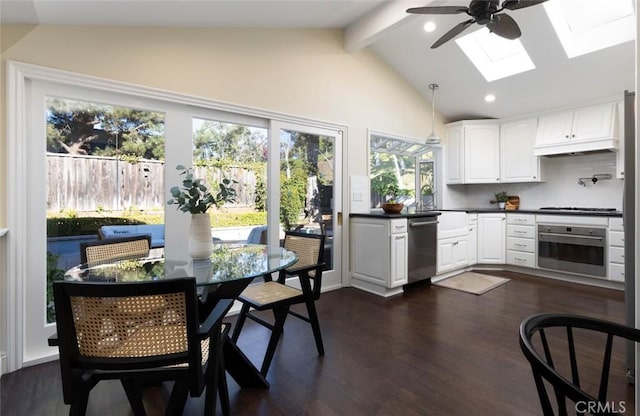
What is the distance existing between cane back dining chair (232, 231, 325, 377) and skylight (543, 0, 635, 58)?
11.3ft

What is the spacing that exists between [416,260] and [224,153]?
99.7 inches

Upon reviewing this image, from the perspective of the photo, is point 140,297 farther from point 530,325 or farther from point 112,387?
point 112,387

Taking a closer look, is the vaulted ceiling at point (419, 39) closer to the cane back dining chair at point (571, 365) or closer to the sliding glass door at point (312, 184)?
the sliding glass door at point (312, 184)

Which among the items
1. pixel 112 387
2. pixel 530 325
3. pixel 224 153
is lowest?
pixel 112 387

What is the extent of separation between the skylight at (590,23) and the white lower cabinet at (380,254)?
2720 millimetres

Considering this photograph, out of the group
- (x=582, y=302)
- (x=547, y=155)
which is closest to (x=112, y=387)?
(x=582, y=302)

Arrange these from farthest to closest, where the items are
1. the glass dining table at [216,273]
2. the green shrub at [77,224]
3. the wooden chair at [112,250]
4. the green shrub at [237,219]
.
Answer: the green shrub at [237,219] → the green shrub at [77,224] → the wooden chair at [112,250] → the glass dining table at [216,273]

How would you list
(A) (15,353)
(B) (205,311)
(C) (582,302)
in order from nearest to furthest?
(B) (205,311)
(A) (15,353)
(C) (582,302)

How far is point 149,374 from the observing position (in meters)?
1.11

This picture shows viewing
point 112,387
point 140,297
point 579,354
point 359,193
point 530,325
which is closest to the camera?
point 530,325

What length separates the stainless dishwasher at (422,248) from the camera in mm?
3756

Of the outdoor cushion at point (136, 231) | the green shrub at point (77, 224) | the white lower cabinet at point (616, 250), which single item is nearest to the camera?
the green shrub at point (77, 224)

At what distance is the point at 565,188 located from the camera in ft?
15.2

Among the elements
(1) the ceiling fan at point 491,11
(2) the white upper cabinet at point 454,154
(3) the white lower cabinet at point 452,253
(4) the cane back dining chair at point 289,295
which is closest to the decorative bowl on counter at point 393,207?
(3) the white lower cabinet at point 452,253
